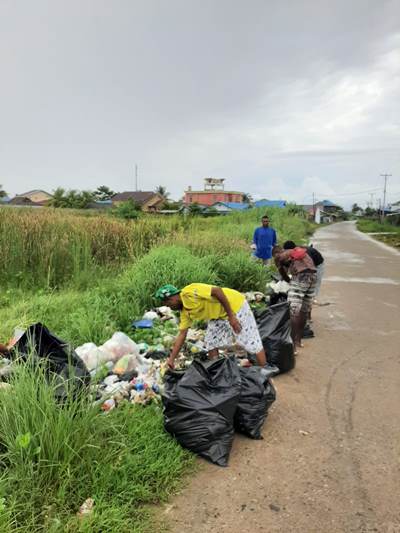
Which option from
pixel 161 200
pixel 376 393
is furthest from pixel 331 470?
pixel 161 200

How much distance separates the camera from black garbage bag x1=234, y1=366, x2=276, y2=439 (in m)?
3.26

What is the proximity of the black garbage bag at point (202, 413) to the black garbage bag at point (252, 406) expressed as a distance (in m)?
0.19

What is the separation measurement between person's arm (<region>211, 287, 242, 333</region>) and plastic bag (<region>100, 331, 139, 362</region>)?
114 centimetres

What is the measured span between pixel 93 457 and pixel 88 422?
0.21 meters

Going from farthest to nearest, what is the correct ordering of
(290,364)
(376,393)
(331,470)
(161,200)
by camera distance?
(161,200) → (290,364) → (376,393) → (331,470)

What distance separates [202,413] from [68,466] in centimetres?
96

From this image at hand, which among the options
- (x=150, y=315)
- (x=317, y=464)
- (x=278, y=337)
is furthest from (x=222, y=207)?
(x=317, y=464)

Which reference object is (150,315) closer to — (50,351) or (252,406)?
(50,351)

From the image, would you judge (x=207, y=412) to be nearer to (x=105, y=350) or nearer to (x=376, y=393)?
(x=105, y=350)

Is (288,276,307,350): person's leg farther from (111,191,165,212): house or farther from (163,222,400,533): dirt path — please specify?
(111,191,165,212): house

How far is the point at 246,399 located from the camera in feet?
10.7

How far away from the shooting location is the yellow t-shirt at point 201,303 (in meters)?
3.85

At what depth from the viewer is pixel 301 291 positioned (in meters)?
5.41

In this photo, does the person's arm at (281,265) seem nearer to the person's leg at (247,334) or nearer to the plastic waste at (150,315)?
the person's leg at (247,334)
